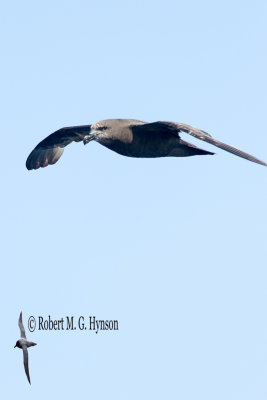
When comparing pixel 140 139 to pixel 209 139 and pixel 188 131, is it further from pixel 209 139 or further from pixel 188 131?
pixel 209 139

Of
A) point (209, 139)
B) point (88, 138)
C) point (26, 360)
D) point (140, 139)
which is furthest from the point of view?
point (88, 138)

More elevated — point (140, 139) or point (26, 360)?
point (140, 139)

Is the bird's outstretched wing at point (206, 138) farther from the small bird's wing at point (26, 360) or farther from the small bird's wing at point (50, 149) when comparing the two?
the small bird's wing at point (26, 360)

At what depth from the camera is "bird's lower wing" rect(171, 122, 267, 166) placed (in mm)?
14945

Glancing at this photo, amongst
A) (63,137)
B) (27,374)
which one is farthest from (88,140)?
(27,374)

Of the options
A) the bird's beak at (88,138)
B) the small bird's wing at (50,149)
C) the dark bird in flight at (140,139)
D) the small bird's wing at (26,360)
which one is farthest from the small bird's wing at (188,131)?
the small bird's wing at (26,360)

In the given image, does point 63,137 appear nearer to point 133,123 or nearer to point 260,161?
point 133,123

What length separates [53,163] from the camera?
2162cm

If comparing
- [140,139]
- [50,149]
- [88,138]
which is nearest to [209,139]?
[140,139]

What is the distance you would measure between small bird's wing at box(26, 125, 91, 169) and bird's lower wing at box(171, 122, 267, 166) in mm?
5380

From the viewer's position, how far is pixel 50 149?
21.7m

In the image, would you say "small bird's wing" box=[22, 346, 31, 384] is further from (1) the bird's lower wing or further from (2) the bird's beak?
(1) the bird's lower wing

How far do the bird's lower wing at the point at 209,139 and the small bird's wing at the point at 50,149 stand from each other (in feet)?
17.7

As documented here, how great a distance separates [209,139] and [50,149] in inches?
285
